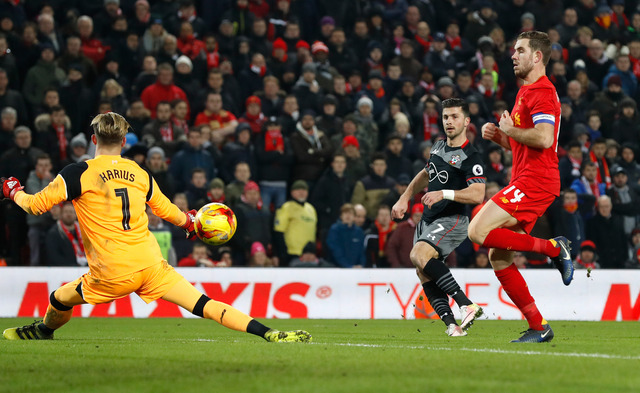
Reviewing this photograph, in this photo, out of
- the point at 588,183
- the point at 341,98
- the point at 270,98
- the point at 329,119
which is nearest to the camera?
the point at 588,183

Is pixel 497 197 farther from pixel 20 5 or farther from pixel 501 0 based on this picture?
pixel 501 0

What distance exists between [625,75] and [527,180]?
13736mm

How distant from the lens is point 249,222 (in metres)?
16.3

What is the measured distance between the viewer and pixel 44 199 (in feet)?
25.7

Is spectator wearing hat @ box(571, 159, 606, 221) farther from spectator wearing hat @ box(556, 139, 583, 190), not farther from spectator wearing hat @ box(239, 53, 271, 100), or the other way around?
spectator wearing hat @ box(239, 53, 271, 100)

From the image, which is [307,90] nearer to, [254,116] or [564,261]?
[254,116]

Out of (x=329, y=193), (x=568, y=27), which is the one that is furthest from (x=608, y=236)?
(x=568, y=27)

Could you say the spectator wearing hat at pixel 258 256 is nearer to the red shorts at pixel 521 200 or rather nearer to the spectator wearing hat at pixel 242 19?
the spectator wearing hat at pixel 242 19

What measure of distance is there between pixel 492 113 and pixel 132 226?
42.1ft

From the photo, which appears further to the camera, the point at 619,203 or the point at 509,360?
the point at 619,203

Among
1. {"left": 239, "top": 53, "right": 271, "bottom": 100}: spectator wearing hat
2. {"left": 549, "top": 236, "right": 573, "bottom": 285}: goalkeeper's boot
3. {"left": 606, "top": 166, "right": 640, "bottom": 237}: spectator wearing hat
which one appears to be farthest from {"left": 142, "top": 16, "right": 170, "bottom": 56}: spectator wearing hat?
{"left": 549, "top": 236, "right": 573, "bottom": 285}: goalkeeper's boot

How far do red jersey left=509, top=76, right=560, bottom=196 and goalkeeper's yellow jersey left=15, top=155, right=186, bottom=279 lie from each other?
126 inches

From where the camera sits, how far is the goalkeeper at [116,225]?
797 centimetres

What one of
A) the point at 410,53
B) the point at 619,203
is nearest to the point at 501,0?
the point at 410,53
